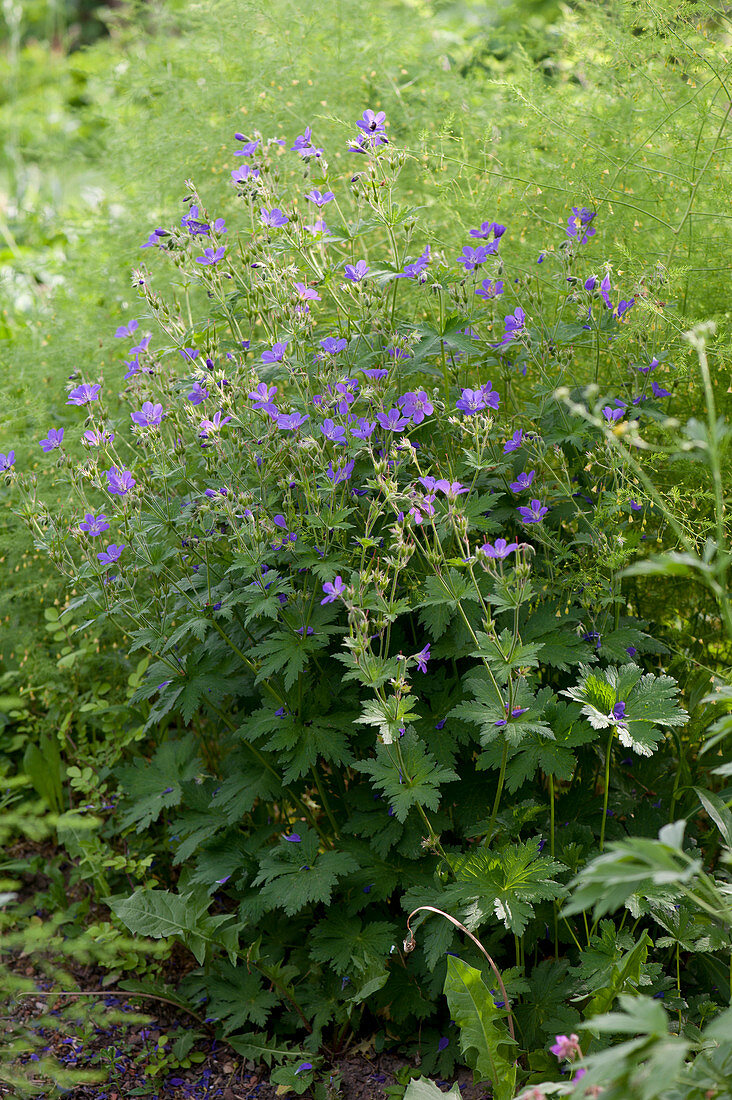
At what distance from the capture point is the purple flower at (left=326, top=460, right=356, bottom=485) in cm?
172

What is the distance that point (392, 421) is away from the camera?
1.78 metres

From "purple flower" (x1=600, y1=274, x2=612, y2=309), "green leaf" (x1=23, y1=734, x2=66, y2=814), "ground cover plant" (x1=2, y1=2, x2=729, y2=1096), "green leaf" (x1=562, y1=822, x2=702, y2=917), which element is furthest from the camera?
"green leaf" (x1=23, y1=734, x2=66, y2=814)

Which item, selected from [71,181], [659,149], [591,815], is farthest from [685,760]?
[71,181]

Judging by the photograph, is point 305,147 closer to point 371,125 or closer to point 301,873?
point 371,125

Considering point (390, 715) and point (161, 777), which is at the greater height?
point (390, 715)

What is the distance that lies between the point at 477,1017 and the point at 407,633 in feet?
2.52

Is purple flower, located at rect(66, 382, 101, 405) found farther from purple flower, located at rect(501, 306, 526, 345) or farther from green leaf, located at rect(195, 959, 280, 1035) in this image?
green leaf, located at rect(195, 959, 280, 1035)

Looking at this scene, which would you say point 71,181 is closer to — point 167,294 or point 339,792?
point 167,294

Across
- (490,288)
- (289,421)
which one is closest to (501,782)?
(289,421)

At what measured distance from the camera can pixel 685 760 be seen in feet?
6.28

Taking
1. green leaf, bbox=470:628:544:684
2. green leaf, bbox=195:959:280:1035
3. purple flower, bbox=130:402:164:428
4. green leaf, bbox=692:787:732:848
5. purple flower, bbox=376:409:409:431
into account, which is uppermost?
purple flower, bbox=130:402:164:428

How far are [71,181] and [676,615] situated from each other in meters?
5.90

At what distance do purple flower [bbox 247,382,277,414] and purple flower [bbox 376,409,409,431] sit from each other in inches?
8.3

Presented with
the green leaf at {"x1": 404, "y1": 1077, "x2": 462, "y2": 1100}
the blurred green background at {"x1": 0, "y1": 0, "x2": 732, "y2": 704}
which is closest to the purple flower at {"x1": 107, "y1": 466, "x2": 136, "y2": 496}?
the blurred green background at {"x1": 0, "y1": 0, "x2": 732, "y2": 704}
